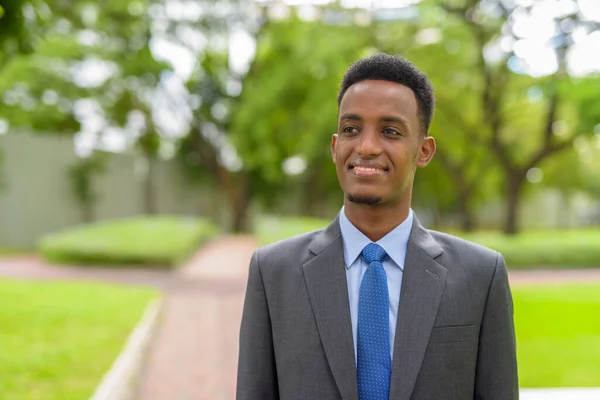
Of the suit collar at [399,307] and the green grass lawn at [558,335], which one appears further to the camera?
the green grass lawn at [558,335]

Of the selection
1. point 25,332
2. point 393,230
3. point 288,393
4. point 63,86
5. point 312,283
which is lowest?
A: point 25,332

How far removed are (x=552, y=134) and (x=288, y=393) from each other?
17.8 meters

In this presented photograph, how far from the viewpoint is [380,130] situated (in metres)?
1.71

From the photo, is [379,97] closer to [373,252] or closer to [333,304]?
[373,252]

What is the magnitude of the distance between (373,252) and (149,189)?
28.4 metres

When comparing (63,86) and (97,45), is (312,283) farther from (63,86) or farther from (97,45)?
(63,86)

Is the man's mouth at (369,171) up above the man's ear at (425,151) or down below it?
below

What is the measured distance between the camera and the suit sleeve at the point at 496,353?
175 cm

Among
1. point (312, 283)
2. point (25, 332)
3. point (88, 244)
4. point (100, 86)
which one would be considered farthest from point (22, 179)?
point (312, 283)

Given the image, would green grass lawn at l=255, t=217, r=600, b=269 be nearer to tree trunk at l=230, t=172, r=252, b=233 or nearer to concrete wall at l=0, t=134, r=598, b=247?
concrete wall at l=0, t=134, r=598, b=247

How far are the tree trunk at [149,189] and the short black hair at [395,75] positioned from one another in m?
28.0

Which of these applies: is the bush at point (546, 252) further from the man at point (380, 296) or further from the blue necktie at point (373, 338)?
the blue necktie at point (373, 338)

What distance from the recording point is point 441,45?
1842 centimetres

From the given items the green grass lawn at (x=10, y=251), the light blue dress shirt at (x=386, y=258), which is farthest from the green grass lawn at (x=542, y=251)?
the light blue dress shirt at (x=386, y=258)
